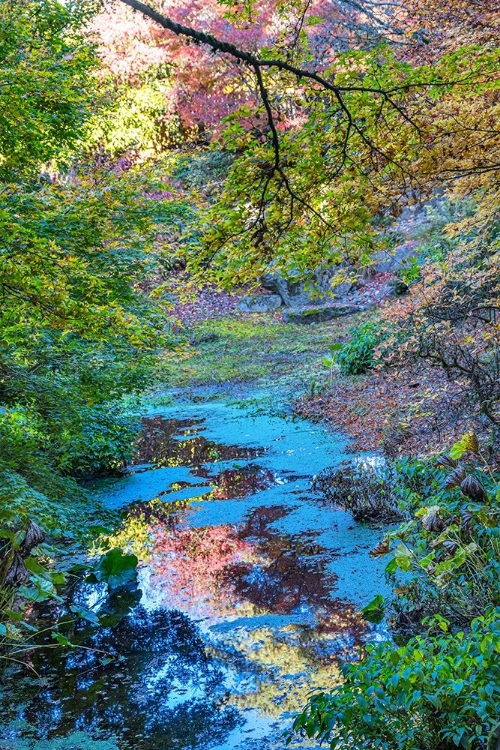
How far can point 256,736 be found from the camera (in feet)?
11.8

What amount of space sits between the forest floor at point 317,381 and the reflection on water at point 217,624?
50.1 inches

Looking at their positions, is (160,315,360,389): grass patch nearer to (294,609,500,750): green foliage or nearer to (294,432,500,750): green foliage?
(294,432,500,750): green foliage

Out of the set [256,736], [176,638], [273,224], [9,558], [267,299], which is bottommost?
[256,736]

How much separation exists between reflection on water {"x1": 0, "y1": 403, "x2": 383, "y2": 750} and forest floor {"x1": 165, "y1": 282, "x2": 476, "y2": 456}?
4.17ft

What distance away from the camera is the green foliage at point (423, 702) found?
8.47ft

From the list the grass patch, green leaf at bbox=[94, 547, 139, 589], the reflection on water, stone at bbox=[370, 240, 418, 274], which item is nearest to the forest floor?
the grass patch

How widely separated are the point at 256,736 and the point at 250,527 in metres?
3.32

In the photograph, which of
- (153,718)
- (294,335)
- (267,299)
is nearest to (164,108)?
(267,299)

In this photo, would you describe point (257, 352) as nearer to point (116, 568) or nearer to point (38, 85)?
point (116, 568)

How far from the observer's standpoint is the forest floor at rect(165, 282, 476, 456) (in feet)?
25.3

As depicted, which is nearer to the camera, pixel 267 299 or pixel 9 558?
pixel 9 558

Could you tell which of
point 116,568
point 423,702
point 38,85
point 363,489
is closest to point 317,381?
point 363,489

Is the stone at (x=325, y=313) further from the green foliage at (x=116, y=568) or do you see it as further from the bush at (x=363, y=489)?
the green foliage at (x=116, y=568)

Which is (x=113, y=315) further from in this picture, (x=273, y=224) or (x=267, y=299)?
(x=267, y=299)
